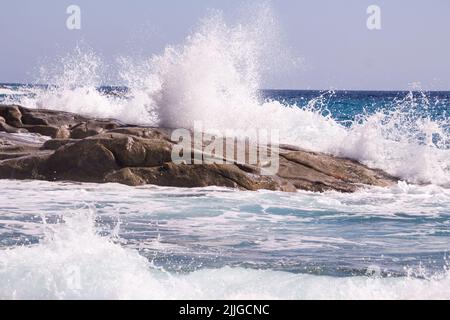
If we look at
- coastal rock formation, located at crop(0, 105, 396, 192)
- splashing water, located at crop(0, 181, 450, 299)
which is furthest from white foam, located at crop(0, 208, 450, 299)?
coastal rock formation, located at crop(0, 105, 396, 192)

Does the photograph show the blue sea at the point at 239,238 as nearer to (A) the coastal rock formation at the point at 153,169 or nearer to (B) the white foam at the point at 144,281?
(B) the white foam at the point at 144,281

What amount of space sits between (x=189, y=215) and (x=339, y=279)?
3625mm

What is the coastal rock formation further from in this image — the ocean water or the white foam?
the white foam

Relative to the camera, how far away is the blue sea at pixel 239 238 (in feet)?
20.1

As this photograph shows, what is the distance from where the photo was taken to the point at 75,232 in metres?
7.13

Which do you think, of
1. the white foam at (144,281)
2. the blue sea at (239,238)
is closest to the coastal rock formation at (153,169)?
the blue sea at (239,238)

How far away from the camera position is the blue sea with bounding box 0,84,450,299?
6117 mm

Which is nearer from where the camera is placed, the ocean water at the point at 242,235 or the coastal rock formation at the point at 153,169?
the ocean water at the point at 242,235

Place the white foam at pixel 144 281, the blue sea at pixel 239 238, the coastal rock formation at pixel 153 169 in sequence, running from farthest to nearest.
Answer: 1. the coastal rock formation at pixel 153 169
2. the blue sea at pixel 239 238
3. the white foam at pixel 144 281

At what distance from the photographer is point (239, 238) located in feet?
27.5

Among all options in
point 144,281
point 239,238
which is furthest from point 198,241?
point 144,281

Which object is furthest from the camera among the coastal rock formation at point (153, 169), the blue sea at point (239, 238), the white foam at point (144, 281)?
the coastal rock formation at point (153, 169)

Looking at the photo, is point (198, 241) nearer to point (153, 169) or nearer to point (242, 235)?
point (242, 235)
